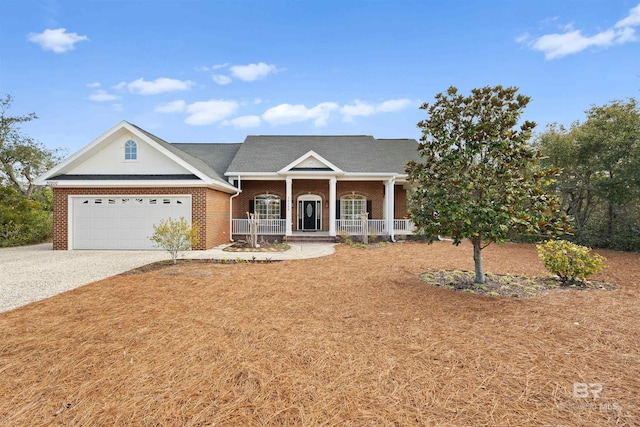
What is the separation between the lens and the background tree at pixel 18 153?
1784 cm

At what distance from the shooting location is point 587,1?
10.2 m

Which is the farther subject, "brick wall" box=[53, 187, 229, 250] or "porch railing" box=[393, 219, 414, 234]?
"porch railing" box=[393, 219, 414, 234]

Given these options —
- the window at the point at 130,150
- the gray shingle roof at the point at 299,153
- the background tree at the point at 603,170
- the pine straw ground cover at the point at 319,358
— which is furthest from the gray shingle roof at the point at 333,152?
the pine straw ground cover at the point at 319,358

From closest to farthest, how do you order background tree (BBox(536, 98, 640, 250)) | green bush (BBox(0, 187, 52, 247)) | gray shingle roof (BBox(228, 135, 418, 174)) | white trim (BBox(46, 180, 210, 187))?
white trim (BBox(46, 180, 210, 187))
background tree (BBox(536, 98, 640, 250))
green bush (BBox(0, 187, 52, 247))
gray shingle roof (BBox(228, 135, 418, 174))

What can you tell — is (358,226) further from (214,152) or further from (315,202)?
(214,152)

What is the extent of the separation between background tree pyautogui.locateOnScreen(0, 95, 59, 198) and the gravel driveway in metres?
12.2

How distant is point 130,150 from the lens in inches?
472

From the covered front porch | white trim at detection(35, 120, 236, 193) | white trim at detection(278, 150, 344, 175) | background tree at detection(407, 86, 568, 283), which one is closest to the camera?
background tree at detection(407, 86, 568, 283)

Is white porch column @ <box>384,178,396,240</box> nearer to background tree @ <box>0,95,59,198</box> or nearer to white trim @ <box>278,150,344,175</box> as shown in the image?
white trim @ <box>278,150,344,175</box>

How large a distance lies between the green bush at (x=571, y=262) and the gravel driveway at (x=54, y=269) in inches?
417

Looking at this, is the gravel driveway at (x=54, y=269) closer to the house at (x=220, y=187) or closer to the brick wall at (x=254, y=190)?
the house at (x=220, y=187)

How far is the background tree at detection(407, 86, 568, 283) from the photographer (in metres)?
5.46

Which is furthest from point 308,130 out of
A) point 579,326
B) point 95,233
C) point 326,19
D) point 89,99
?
point 579,326

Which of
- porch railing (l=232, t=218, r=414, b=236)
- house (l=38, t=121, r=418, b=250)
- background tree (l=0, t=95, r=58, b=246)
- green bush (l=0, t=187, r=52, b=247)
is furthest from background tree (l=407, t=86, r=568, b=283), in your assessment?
green bush (l=0, t=187, r=52, b=247)
